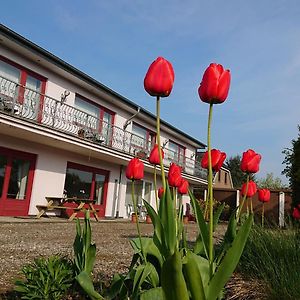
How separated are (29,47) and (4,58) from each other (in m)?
0.92

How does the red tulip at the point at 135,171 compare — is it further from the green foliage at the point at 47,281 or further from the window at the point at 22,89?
the window at the point at 22,89

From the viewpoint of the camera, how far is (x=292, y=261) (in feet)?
9.90

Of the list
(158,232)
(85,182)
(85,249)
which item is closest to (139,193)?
(85,182)

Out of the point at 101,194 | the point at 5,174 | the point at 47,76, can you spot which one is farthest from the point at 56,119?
the point at 101,194

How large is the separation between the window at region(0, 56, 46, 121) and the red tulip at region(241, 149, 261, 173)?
9.96 meters

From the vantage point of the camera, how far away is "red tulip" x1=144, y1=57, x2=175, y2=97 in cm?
174

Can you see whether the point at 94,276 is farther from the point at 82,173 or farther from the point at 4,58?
the point at 82,173

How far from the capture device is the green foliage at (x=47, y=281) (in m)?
2.56

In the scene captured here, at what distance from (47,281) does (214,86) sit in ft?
6.22

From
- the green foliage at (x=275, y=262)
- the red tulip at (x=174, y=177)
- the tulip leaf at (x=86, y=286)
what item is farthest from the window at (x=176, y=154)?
the tulip leaf at (x=86, y=286)

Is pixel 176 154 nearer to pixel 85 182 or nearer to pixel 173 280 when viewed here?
pixel 85 182

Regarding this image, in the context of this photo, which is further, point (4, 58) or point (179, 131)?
point (179, 131)

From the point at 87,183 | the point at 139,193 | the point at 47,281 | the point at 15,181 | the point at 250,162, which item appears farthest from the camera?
the point at 139,193

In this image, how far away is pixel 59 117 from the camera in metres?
13.6
